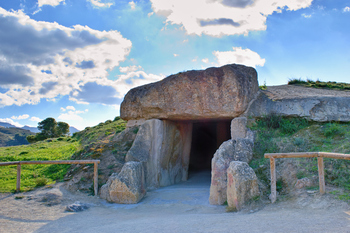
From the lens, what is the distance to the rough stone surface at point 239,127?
8.56 metres

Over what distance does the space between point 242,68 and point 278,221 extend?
20.0 feet

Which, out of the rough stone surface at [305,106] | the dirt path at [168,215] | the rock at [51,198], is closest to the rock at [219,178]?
the dirt path at [168,215]

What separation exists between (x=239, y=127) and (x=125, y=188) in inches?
151

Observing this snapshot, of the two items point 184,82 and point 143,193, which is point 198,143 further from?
point 143,193

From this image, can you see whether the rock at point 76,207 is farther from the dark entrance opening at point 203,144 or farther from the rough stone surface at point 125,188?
the dark entrance opening at point 203,144

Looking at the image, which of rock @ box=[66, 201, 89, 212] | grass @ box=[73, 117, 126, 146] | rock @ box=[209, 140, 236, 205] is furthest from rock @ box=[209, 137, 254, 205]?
grass @ box=[73, 117, 126, 146]

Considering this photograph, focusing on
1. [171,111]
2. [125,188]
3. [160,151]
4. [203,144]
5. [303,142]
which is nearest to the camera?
[125,188]

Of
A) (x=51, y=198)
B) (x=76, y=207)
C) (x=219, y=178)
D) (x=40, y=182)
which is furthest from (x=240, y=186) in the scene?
(x=40, y=182)

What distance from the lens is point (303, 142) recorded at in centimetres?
764

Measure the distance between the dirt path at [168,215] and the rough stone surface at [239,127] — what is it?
6.26ft

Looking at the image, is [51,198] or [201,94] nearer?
[51,198]

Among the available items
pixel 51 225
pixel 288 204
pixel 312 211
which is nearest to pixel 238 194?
pixel 288 204

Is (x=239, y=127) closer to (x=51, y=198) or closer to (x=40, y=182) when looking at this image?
(x=51, y=198)

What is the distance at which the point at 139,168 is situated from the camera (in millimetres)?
7922
